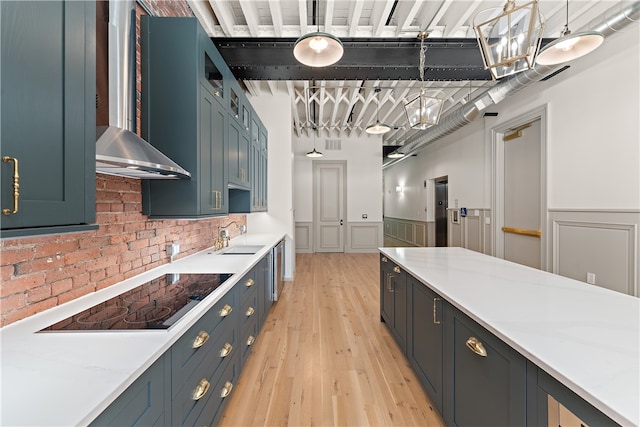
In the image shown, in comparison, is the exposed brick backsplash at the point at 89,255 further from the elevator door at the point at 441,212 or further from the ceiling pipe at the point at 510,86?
the elevator door at the point at 441,212

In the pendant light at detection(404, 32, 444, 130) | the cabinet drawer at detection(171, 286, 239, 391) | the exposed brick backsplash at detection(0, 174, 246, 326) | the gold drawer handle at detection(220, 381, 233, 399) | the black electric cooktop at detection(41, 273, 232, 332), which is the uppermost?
the pendant light at detection(404, 32, 444, 130)

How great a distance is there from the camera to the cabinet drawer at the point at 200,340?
103 cm

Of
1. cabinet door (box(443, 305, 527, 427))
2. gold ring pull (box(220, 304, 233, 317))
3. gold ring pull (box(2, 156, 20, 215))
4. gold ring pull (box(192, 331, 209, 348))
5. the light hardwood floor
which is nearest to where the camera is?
gold ring pull (box(2, 156, 20, 215))

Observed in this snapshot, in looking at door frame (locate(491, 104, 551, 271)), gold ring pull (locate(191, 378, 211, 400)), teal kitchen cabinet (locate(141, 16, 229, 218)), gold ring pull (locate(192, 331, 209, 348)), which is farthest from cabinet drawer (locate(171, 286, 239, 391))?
door frame (locate(491, 104, 551, 271))

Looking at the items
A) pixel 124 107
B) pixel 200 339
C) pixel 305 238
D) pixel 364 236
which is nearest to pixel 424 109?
pixel 124 107

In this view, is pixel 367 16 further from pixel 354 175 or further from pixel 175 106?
pixel 354 175

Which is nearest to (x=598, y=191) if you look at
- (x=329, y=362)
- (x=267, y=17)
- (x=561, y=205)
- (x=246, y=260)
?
(x=561, y=205)

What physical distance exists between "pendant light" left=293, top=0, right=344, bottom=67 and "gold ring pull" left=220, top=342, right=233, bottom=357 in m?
2.03

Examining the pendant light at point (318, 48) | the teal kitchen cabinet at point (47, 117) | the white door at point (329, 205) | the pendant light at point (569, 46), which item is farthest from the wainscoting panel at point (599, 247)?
the white door at point (329, 205)

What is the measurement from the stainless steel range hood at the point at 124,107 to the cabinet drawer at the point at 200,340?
797 mm

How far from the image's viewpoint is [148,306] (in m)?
1.23

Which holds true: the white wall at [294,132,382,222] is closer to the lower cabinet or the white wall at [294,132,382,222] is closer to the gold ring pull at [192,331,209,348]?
the lower cabinet

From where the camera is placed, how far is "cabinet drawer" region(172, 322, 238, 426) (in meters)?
1.04

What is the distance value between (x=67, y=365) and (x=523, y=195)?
534 centimetres
